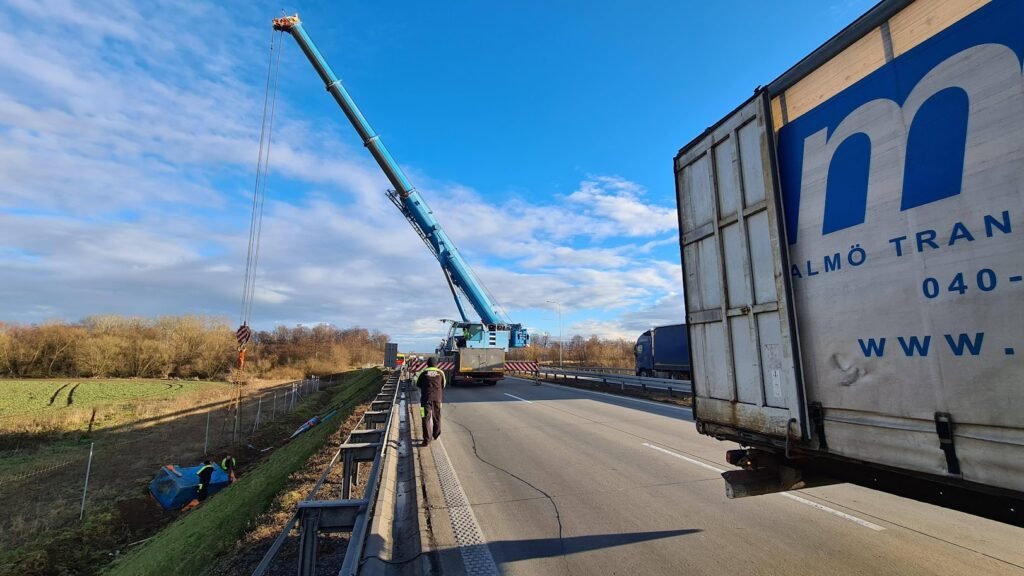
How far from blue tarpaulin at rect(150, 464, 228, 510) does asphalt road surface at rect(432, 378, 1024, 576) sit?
30.7ft

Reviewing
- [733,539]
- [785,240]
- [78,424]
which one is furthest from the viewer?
[78,424]

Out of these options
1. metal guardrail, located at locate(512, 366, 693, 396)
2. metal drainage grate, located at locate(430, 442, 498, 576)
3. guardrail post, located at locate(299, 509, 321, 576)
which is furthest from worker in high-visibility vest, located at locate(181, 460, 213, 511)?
metal guardrail, located at locate(512, 366, 693, 396)

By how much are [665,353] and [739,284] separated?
28392 mm

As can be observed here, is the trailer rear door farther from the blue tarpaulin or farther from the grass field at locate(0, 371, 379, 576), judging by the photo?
the blue tarpaulin

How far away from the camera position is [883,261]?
2.57 metres

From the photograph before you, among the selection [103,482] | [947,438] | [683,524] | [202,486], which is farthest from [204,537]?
[103,482]

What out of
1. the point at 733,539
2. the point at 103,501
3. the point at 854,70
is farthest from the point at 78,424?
the point at 854,70

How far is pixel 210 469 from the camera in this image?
12812mm

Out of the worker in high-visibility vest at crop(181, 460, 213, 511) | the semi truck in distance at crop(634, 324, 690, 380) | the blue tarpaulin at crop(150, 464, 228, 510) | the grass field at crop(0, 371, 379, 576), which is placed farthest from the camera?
the semi truck in distance at crop(634, 324, 690, 380)

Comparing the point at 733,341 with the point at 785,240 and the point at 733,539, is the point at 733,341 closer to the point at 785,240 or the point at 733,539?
the point at 785,240

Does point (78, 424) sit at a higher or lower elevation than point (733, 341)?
lower

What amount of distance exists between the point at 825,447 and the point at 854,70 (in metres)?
2.42

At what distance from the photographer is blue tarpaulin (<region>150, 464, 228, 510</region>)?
1306cm

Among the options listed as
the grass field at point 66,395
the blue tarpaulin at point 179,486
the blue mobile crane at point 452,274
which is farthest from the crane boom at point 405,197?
the grass field at point 66,395
